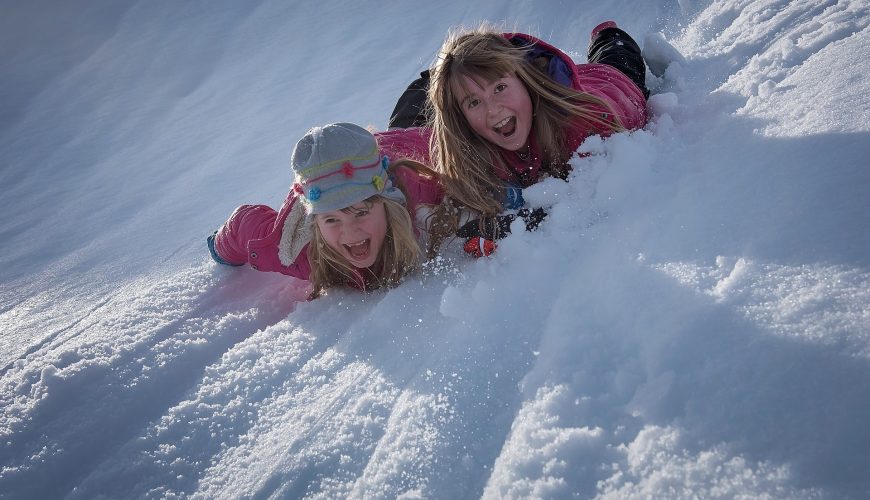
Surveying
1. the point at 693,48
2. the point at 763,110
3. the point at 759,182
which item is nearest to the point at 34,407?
the point at 759,182

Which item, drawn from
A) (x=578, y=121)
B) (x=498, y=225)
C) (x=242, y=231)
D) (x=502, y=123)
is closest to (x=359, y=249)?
(x=498, y=225)

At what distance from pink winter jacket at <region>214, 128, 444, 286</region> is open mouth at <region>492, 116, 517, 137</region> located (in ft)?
1.13

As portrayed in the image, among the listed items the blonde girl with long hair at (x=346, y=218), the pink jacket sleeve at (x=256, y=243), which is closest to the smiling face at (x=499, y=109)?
the blonde girl with long hair at (x=346, y=218)

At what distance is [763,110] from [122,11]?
7707mm

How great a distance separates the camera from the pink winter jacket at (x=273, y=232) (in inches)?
86.8

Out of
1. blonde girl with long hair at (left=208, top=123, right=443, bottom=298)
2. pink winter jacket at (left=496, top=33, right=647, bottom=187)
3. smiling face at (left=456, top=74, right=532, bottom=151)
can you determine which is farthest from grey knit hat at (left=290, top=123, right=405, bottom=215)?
pink winter jacket at (left=496, top=33, right=647, bottom=187)

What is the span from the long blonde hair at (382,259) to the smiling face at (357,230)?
0.02m

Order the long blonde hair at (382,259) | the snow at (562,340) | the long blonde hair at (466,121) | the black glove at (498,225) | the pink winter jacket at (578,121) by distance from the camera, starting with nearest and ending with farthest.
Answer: the snow at (562,340) → the black glove at (498,225) → the long blonde hair at (382,259) → the long blonde hair at (466,121) → the pink winter jacket at (578,121)

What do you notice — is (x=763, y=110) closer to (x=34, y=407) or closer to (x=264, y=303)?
(x=264, y=303)

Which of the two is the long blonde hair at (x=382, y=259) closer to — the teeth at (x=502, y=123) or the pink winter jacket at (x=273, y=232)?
the pink winter jacket at (x=273, y=232)

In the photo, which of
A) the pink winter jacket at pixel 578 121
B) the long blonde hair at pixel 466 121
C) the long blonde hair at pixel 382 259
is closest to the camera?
the long blonde hair at pixel 382 259

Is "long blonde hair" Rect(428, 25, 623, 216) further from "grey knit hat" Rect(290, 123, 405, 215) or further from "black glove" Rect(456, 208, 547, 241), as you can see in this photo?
"grey knit hat" Rect(290, 123, 405, 215)

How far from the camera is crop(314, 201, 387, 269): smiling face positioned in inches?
77.8

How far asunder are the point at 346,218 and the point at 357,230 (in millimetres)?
60
